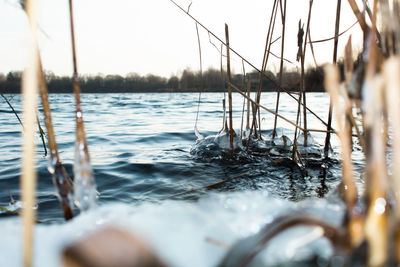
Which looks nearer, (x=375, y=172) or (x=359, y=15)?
(x=375, y=172)

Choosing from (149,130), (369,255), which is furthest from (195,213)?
(149,130)

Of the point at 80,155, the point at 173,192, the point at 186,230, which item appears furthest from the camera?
the point at 173,192

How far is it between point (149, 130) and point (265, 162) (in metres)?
3.30

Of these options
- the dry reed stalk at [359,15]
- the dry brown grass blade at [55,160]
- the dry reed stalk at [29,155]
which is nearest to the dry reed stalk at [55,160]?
the dry brown grass blade at [55,160]

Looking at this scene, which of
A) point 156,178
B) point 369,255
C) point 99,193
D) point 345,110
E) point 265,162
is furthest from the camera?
point 265,162

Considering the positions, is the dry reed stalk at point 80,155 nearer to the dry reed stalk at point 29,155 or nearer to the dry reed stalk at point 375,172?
the dry reed stalk at point 29,155

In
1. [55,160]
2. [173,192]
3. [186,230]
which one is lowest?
[173,192]

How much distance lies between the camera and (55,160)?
0.87m

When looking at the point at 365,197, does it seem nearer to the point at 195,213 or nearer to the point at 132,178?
the point at 195,213

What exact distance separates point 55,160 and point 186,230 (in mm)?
516

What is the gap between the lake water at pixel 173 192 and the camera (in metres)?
0.58

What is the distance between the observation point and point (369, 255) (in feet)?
1.47

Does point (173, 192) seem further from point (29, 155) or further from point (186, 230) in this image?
point (29, 155)

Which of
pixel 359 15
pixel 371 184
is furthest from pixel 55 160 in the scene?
pixel 359 15
